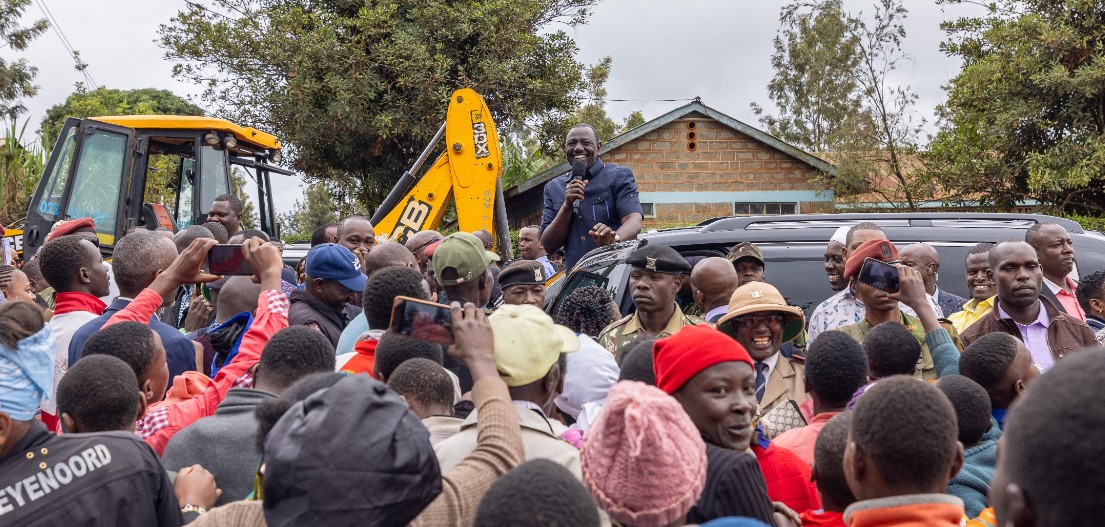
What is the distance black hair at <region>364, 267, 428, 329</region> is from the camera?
171 inches

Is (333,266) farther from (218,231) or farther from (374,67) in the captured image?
(374,67)

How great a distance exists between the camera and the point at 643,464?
2.31 metres

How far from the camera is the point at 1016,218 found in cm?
738

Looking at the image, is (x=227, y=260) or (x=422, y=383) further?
(x=227, y=260)

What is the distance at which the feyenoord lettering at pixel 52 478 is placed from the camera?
8.94 feet

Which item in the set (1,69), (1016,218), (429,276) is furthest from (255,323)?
(1,69)

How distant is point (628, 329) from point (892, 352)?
1535mm

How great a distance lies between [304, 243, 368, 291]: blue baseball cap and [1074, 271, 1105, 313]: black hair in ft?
14.5

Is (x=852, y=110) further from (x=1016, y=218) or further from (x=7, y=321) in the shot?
(x=7, y=321)

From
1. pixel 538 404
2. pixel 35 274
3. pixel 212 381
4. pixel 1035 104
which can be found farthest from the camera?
pixel 1035 104

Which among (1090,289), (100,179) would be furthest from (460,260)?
(100,179)

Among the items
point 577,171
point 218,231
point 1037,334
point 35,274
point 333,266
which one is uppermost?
point 577,171

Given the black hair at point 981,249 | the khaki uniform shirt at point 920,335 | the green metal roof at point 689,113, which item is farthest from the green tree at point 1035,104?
the khaki uniform shirt at point 920,335

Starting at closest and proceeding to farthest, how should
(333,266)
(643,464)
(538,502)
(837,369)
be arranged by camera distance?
(538,502), (643,464), (837,369), (333,266)
